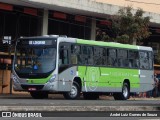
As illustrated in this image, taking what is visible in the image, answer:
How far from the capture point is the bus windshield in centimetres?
2477

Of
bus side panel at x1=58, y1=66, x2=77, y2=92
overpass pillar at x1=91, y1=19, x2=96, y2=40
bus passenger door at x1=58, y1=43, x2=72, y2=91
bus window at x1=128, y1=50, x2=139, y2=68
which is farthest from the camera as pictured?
overpass pillar at x1=91, y1=19, x2=96, y2=40

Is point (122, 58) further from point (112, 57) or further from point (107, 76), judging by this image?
point (107, 76)

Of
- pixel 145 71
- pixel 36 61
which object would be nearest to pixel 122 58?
pixel 145 71

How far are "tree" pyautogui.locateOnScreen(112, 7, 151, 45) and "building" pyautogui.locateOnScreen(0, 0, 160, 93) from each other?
6.15ft

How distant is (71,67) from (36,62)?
1.79 meters

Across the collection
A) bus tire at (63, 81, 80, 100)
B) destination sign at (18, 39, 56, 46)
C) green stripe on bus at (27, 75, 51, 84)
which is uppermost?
destination sign at (18, 39, 56, 46)

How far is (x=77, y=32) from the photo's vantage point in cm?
4188

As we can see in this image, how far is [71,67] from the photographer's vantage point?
25453 millimetres

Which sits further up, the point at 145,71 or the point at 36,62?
the point at 36,62

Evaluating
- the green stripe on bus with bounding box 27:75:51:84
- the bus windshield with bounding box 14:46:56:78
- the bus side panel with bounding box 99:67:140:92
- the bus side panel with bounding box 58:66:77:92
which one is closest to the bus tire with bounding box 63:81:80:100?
the bus side panel with bounding box 58:66:77:92

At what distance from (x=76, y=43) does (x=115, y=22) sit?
12822mm

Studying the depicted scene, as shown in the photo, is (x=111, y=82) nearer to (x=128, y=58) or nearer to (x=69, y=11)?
(x=128, y=58)

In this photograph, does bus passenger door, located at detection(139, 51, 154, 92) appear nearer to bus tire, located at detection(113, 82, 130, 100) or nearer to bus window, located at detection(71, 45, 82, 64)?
bus tire, located at detection(113, 82, 130, 100)

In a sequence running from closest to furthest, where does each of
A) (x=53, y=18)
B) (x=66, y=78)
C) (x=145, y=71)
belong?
1. (x=66, y=78)
2. (x=145, y=71)
3. (x=53, y=18)
